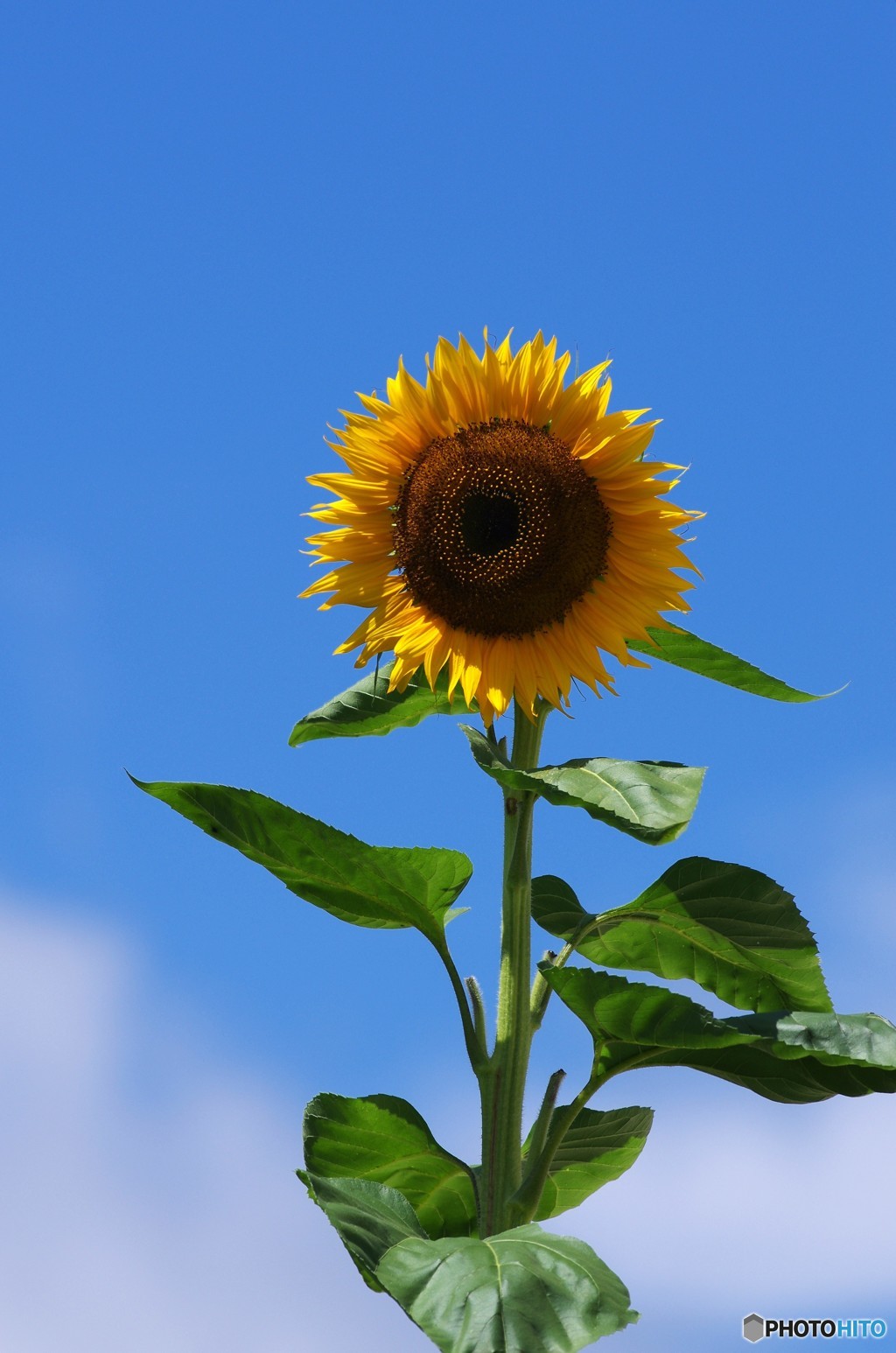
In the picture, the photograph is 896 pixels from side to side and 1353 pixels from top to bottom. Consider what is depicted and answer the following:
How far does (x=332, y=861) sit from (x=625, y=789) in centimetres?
92

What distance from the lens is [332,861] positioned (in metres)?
4.34

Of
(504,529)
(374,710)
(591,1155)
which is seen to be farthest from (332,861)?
(591,1155)

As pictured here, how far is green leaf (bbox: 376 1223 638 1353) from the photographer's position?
11.2 feet

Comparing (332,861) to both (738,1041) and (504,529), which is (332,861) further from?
(738,1041)

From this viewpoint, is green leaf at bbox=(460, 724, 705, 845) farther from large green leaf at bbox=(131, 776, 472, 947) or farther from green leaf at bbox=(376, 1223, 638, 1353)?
green leaf at bbox=(376, 1223, 638, 1353)

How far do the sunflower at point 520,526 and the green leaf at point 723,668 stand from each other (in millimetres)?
180

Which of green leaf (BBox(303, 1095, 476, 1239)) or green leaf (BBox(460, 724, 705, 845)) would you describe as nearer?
green leaf (BBox(460, 724, 705, 845))

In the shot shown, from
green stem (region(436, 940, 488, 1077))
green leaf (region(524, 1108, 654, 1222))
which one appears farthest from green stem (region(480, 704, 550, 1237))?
green leaf (region(524, 1108, 654, 1222))

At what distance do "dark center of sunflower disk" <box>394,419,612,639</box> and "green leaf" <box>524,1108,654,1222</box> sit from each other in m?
1.75

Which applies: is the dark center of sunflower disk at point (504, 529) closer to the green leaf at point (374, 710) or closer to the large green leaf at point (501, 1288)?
the green leaf at point (374, 710)

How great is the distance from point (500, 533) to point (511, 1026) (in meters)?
1.40

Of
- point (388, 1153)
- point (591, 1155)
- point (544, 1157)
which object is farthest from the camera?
point (591, 1155)

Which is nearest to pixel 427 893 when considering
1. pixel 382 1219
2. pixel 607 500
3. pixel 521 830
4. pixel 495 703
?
pixel 521 830

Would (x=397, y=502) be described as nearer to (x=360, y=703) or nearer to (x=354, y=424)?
(x=354, y=424)
